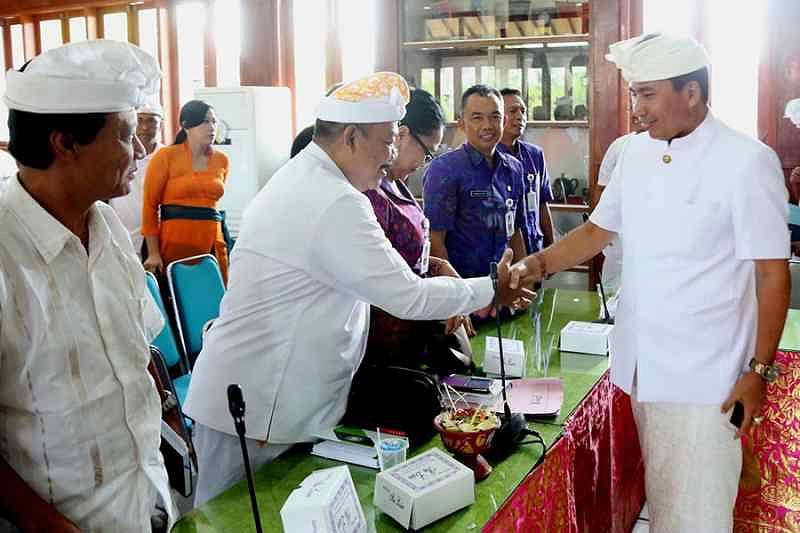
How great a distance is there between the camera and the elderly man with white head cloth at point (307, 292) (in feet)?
5.78

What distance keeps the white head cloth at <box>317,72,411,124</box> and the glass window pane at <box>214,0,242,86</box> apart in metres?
4.88

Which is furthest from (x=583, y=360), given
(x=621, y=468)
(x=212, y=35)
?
(x=212, y=35)

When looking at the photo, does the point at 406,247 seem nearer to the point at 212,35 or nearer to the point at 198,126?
the point at 198,126

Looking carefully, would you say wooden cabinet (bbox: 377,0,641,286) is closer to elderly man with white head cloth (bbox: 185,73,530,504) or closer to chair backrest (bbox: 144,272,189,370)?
chair backrest (bbox: 144,272,189,370)

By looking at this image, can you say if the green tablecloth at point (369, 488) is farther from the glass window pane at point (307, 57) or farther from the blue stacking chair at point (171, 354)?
the glass window pane at point (307, 57)

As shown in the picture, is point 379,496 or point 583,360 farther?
point 583,360

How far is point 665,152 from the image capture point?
2.01 metres

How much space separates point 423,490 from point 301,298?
1.84 feet

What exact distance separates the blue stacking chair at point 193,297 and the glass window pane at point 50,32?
16.8ft

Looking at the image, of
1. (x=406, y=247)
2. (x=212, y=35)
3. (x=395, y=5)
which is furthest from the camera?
(x=212, y=35)

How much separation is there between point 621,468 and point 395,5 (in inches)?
152

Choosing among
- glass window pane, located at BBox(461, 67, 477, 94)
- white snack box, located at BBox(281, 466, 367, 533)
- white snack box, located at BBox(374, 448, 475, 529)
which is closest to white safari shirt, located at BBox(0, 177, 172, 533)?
white snack box, located at BBox(281, 466, 367, 533)

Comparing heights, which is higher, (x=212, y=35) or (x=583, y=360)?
(x=212, y=35)

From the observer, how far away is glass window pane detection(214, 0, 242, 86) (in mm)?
6531
